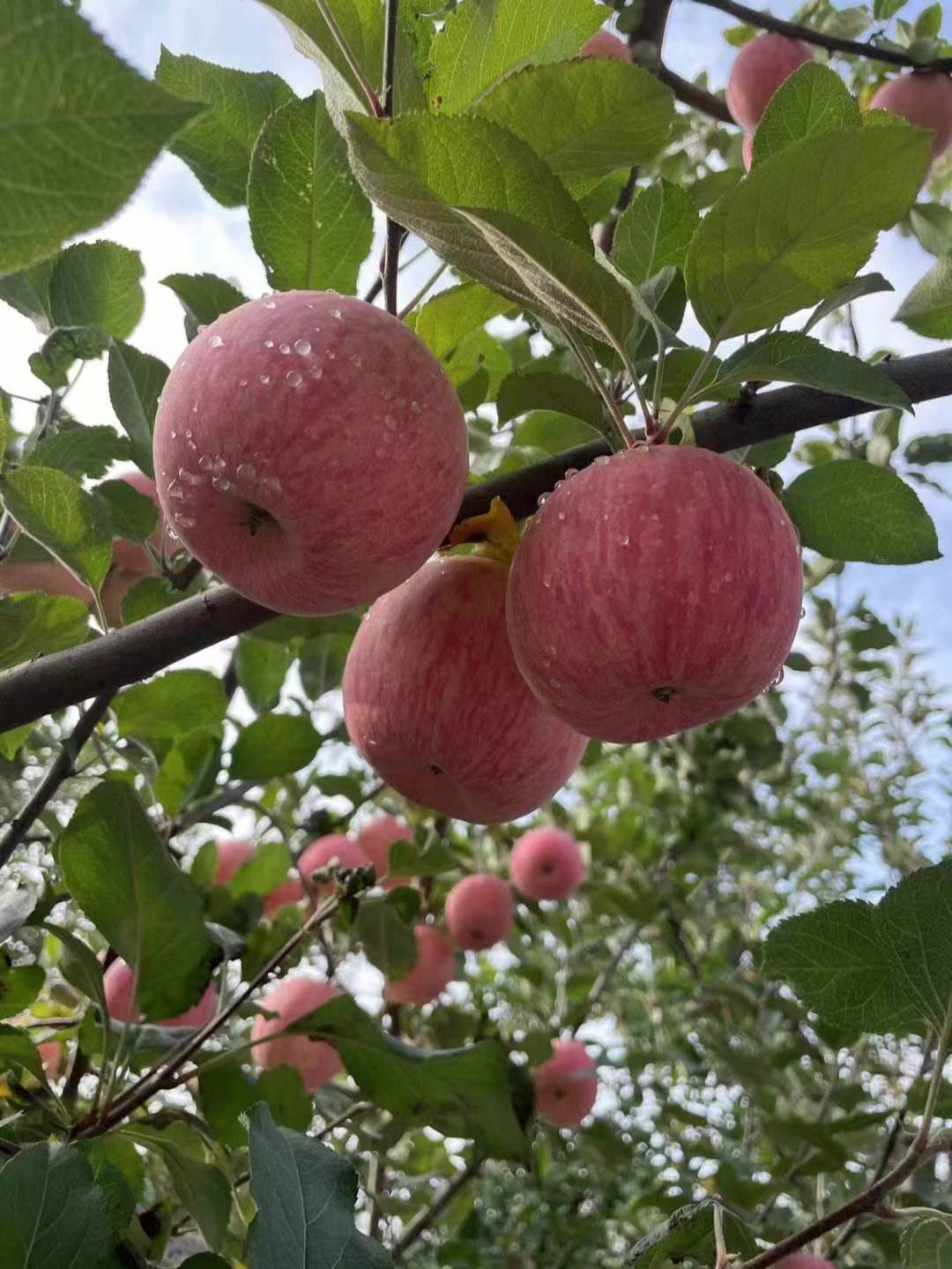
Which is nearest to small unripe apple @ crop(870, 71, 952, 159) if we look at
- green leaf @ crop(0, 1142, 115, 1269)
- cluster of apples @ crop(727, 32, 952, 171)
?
cluster of apples @ crop(727, 32, 952, 171)

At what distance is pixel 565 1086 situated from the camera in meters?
2.55

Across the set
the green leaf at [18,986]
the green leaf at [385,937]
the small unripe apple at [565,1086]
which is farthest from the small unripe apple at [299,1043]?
the green leaf at [18,986]

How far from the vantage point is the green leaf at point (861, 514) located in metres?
1.14

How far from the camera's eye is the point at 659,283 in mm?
945

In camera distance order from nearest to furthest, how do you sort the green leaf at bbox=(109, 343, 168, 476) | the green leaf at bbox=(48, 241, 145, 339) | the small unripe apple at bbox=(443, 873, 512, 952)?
the green leaf at bbox=(109, 343, 168, 476)
the green leaf at bbox=(48, 241, 145, 339)
the small unripe apple at bbox=(443, 873, 512, 952)

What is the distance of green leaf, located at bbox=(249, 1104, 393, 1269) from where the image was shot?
0.76 meters

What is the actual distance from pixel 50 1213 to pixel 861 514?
100 centimetres

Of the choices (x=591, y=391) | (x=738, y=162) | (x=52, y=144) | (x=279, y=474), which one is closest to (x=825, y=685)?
(x=738, y=162)

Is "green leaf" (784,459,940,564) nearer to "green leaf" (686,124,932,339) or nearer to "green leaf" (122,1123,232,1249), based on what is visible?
"green leaf" (686,124,932,339)

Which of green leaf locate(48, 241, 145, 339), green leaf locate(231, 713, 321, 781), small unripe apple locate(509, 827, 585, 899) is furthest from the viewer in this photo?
small unripe apple locate(509, 827, 585, 899)

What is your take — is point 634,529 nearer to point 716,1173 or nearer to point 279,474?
point 279,474

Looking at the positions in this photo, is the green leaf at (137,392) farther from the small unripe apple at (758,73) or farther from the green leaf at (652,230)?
the small unripe apple at (758,73)

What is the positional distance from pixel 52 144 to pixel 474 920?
2468 mm

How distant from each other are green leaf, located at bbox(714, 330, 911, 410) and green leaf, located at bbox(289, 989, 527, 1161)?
2.35ft
